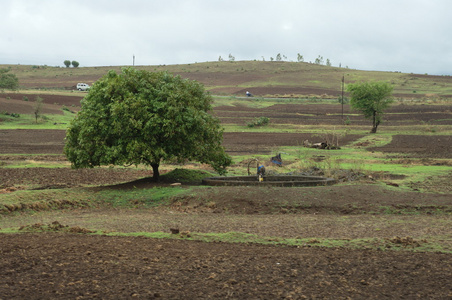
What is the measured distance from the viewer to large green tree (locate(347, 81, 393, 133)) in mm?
54531

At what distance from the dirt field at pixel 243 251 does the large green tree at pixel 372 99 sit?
3039 cm

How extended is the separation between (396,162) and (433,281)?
2732 centimetres

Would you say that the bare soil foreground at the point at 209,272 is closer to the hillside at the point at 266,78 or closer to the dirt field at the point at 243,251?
A: the dirt field at the point at 243,251

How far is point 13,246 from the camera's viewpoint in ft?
36.6

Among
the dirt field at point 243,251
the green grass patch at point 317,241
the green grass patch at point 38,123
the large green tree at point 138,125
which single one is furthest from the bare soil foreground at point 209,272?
the green grass patch at point 38,123

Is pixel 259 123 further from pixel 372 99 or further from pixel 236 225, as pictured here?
pixel 236 225

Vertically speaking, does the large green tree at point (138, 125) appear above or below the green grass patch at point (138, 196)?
above

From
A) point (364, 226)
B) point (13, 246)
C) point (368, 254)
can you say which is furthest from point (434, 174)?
point (13, 246)

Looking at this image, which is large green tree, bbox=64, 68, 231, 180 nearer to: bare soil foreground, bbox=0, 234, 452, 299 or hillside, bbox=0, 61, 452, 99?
bare soil foreground, bbox=0, 234, 452, 299

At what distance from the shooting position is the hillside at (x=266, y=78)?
107 m

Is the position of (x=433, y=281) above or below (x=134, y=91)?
below

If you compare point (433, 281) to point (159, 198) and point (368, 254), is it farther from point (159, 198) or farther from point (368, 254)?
point (159, 198)

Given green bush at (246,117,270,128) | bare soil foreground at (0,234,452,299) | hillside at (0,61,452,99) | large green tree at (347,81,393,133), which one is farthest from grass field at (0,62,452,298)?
hillside at (0,61,452,99)

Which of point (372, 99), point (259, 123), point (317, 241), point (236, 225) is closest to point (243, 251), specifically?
point (317, 241)
